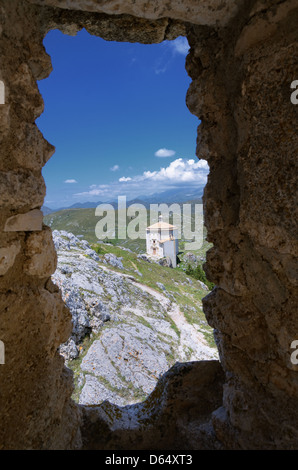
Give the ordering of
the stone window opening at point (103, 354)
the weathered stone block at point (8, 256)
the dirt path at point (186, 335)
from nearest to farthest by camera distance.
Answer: the weathered stone block at point (8, 256)
the stone window opening at point (103, 354)
the dirt path at point (186, 335)

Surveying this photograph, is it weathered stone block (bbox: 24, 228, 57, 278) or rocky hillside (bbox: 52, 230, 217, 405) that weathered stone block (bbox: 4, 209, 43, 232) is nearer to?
weathered stone block (bbox: 24, 228, 57, 278)

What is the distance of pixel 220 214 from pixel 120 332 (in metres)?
8.55

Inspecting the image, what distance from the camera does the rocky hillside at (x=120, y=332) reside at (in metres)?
7.71

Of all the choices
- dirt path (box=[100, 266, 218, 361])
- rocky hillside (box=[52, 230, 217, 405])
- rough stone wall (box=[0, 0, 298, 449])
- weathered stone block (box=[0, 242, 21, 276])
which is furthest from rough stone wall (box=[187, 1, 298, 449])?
dirt path (box=[100, 266, 218, 361])

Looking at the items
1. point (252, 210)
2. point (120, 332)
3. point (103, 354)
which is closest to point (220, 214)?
point (252, 210)

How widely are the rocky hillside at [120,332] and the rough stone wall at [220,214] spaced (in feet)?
17.2

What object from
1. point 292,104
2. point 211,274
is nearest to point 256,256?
point 211,274

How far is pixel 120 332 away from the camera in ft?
33.0

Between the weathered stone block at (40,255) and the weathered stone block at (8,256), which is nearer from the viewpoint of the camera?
the weathered stone block at (8,256)

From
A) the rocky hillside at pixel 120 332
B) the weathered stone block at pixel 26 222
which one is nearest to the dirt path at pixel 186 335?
the rocky hillside at pixel 120 332

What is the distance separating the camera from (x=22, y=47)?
6.80ft

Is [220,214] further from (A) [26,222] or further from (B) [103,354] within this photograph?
(B) [103,354]

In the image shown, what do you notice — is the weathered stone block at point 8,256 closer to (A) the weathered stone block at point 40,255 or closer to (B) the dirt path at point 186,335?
(A) the weathered stone block at point 40,255
